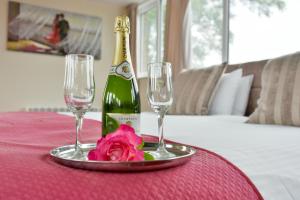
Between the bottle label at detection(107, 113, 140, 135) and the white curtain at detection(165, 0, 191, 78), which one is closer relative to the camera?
the bottle label at detection(107, 113, 140, 135)

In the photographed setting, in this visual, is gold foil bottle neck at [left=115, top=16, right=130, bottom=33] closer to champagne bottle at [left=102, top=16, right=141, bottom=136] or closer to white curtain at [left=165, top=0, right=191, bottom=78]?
champagne bottle at [left=102, top=16, right=141, bottom=136]

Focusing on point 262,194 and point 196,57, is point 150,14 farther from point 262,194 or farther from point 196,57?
point 262,194

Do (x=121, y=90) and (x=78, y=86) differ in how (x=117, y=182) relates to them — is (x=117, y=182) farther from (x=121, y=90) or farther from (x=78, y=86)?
(x=121, y=90)

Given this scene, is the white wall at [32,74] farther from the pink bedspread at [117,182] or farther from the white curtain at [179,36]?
the pink bedspread at [117,182]

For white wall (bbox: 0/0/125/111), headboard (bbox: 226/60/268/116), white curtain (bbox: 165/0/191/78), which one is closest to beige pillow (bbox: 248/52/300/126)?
headboard (bbox: 226/60/268/116)

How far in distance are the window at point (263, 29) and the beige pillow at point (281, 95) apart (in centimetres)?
96

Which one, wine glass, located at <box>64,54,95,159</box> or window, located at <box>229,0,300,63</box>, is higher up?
window, located at <box>229,0,300,63</box>

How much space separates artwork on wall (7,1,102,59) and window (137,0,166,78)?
61 centimetres

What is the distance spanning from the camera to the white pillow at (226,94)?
232 cm

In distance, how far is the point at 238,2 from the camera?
316cm

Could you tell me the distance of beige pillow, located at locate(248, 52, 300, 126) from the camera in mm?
1528

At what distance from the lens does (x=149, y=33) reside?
469cm

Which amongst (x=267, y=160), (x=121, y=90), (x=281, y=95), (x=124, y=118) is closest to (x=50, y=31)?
(x=281, y=95)

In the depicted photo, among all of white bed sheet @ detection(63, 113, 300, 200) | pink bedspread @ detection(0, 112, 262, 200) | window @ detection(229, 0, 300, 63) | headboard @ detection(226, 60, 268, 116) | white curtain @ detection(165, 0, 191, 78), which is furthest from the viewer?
white curtain @ detection(165, 0, 191, 78)
